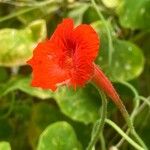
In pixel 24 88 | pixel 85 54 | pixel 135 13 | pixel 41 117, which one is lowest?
pixel 41 117

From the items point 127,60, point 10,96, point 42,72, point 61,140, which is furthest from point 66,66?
point 10,96

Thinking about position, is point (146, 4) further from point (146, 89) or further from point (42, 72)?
point (42, 72)

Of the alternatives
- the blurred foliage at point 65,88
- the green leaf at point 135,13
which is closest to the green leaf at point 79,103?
the blurred foliage at point 65,88

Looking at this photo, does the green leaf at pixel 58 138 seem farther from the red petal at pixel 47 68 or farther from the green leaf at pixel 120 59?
the red petal at pixel 47 68

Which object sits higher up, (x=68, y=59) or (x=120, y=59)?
(x=68, y=59)

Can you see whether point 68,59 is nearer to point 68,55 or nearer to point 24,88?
point 68,55

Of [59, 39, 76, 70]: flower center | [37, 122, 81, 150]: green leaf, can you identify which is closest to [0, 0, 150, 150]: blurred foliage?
[37, 122, 81, 150]: green leaf

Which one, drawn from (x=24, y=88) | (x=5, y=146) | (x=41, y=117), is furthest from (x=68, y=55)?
(x=41, y=117)

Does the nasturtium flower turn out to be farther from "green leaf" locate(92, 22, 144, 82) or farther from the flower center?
"green leaf" locate(92, 22, 144, 82)
